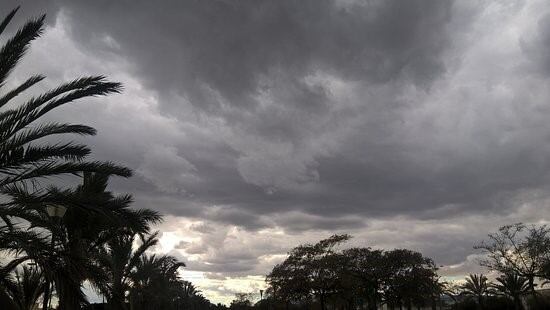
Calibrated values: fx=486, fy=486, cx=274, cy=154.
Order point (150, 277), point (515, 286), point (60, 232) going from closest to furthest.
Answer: point (60, 232) < point (150, 277) < point (515, 286)

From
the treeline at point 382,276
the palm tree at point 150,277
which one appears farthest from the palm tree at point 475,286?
the palm tree at point 150,277

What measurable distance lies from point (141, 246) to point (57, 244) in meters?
16.6

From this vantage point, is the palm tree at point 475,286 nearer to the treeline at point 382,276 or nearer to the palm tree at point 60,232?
the treeline at point 382,276

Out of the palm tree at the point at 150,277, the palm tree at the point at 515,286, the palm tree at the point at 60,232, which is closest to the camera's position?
the palm tree at the point at 60,232

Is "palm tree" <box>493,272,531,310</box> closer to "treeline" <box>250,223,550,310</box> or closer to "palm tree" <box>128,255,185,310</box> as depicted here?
"treeline" <box>250,223,550,310</box>

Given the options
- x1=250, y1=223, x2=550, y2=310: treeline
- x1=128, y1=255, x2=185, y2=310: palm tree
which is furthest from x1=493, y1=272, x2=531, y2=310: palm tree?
x1=128, y1=255, x2=185, y2=310: palm tree

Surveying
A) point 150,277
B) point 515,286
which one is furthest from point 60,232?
point 515,286

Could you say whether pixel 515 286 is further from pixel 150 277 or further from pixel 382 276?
pixel 150 277

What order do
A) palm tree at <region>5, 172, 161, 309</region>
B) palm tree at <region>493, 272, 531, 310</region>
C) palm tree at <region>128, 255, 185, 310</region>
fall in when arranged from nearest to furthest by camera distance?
palm tree at <region>5, 172, 161, 309</region>
palm tree at <region>128, 255, 185, 310</region>
palm tree at <region>493, 272, 531, 310</region>

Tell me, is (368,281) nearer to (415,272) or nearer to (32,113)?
(415,272)

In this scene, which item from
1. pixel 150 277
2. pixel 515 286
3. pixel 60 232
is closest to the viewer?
pixel 60 232

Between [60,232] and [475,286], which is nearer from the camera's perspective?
[60,232]

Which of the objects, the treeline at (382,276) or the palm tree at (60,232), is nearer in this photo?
the palm tree at (60,232)

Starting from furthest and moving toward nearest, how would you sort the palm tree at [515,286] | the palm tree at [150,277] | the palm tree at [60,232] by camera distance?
the palm tree at [515,286]
the palm tree at [150,277]
the palm tree at [60,232]
